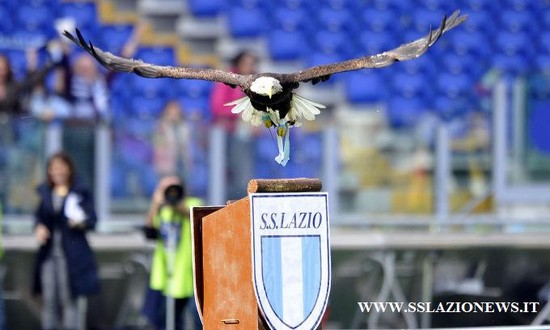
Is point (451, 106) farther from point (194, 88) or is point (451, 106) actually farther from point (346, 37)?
point (194, 88)

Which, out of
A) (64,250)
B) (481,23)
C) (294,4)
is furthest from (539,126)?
(64,250)

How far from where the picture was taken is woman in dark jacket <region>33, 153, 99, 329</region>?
10273 millimetres

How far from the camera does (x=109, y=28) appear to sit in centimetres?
1471

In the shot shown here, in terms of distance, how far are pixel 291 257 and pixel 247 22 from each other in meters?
9.06

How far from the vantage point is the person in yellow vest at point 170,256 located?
1020 centimetres

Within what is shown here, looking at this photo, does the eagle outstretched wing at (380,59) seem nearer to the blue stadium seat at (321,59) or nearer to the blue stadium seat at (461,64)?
the blue stadium seat at (321,59)

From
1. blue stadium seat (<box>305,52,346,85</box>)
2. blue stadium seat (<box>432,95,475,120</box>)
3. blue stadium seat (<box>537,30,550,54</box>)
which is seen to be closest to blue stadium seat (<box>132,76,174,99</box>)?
blue stadium seat (<box>305,52,346,85</box>)

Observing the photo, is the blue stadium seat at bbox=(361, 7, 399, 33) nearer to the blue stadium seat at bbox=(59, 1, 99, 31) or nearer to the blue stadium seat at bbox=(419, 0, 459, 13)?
the blue stadium seat at bbox=(419, 0, 459, 13)

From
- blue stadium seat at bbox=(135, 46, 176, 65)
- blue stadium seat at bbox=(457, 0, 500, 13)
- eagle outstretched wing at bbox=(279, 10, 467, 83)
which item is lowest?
eagle outstretched wing at bbox=(279, 10, 467, 83)

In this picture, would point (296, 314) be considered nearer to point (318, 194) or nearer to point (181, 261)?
point (318, 194)

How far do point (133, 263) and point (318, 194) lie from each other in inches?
198

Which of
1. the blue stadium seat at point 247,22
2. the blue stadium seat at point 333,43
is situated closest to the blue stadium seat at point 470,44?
the blue stadium seat at point 333,43

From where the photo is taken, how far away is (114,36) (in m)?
14.7

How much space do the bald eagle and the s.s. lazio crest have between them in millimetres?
1274
